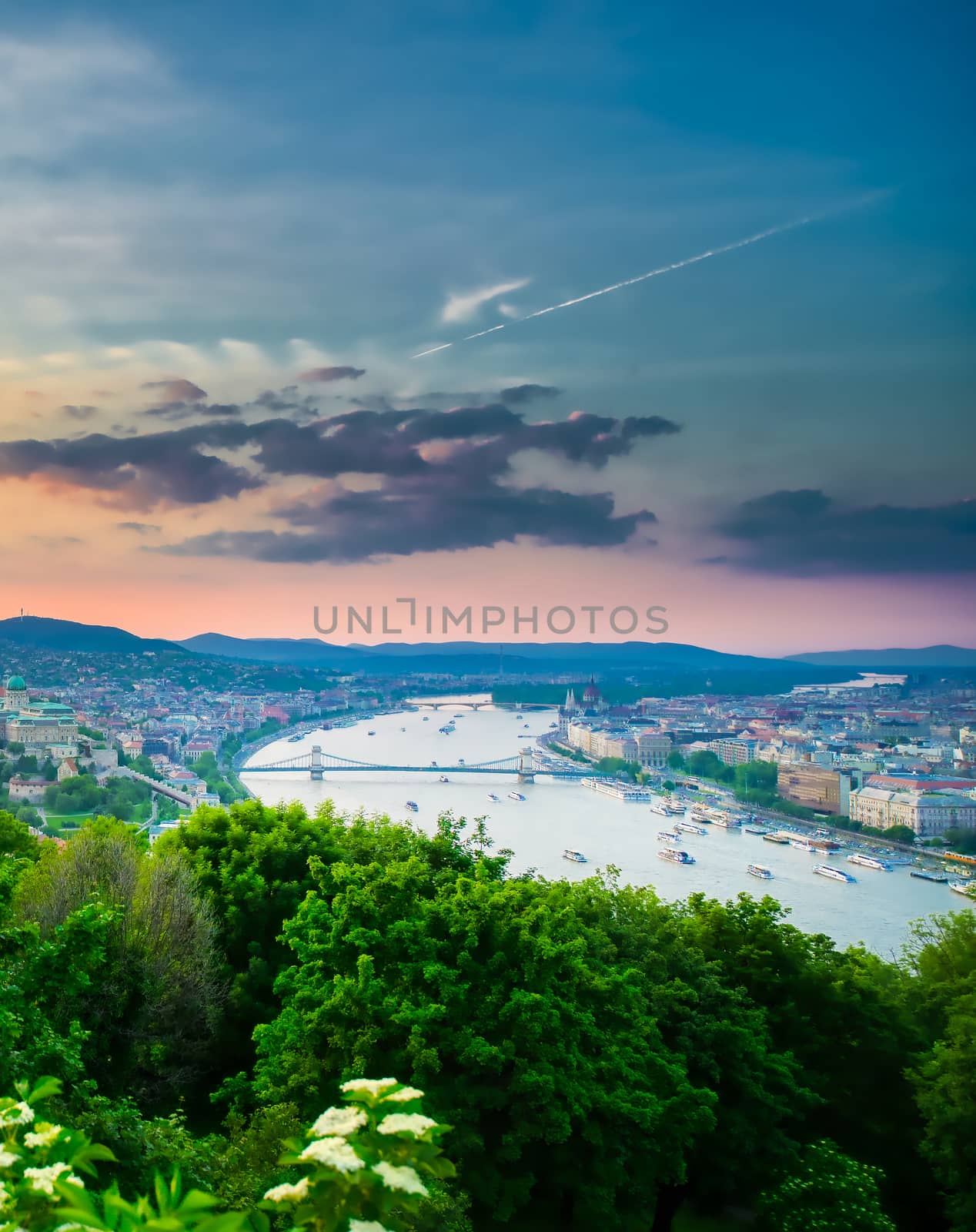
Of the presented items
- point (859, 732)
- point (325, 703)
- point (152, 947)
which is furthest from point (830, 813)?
point (325, 703)

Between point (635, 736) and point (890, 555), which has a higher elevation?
point (890, 555)

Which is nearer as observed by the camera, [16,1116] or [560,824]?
Answer: [16,1116]

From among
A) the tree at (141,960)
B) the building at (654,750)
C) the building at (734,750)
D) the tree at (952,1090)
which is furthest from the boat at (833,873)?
the tree at (141,960)

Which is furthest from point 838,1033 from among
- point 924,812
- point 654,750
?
point 654,750

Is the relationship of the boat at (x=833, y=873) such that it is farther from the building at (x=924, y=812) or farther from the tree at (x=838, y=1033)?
the tree at (x=838, y=1033)

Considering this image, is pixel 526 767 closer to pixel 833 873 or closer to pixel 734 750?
pixel 734 750

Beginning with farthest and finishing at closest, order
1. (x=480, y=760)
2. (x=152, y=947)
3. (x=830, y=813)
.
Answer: (x=480, y=760) < (x=830, y=813) < (x=152, y=947)

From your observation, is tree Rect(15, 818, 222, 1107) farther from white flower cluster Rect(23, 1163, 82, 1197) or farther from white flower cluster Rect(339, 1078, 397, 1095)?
white flower cluster Rect(339, 1078, 397, 1095)

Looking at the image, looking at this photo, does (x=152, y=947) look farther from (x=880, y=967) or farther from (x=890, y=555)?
(x=890, y=555)
